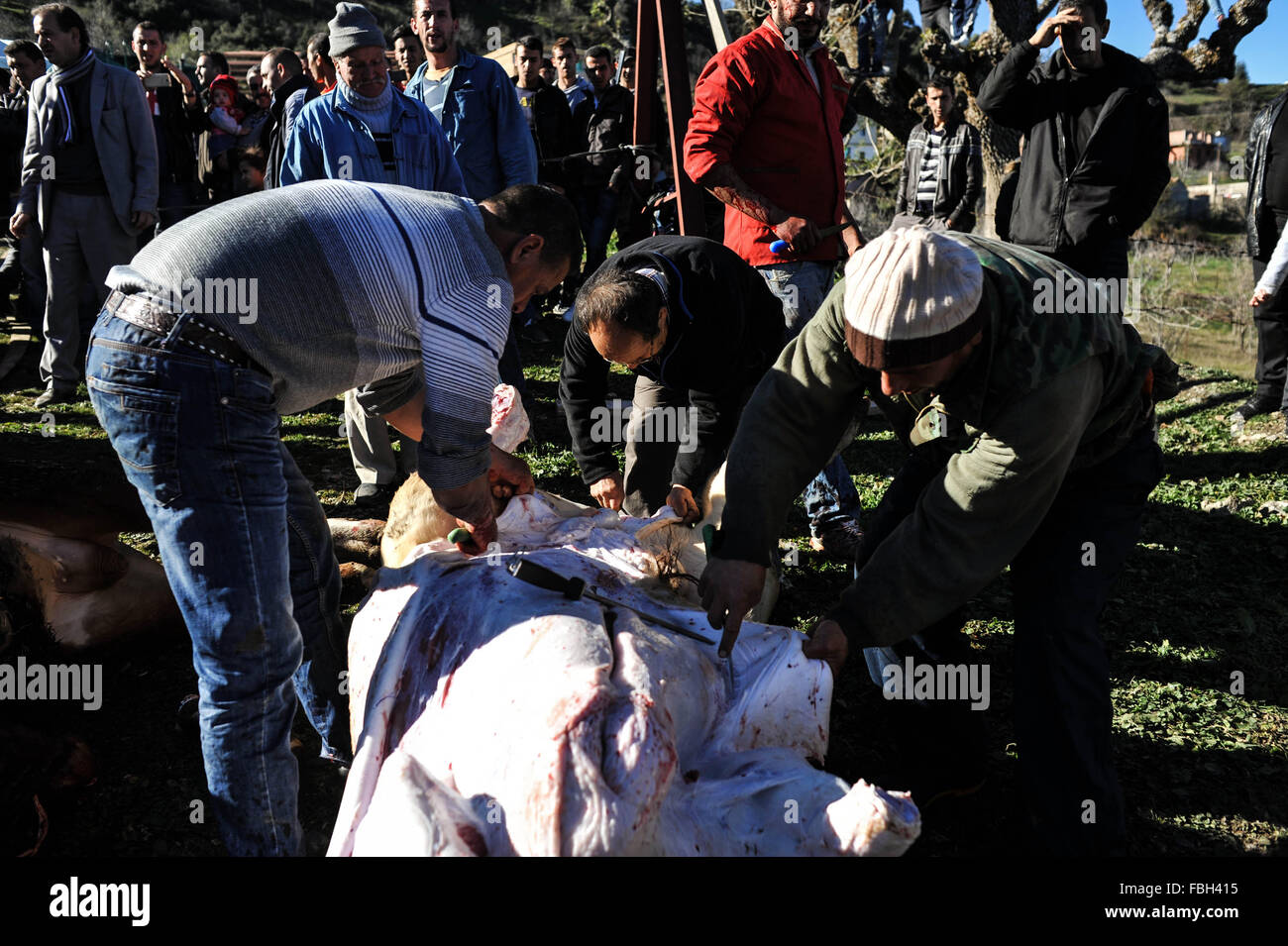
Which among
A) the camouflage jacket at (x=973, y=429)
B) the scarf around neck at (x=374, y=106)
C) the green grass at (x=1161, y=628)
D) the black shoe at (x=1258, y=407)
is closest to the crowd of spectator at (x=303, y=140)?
the scarf around neck at (x=374, y=106)

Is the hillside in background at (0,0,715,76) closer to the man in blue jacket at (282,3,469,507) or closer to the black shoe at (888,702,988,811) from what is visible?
the man in blue jacket at (282,3,469,507)

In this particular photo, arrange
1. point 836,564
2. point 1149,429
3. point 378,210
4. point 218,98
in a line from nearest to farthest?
1. point 378,210
2. point 1149,429
3. point 836,564
4. point 218,98

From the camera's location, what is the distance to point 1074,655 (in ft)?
9.41

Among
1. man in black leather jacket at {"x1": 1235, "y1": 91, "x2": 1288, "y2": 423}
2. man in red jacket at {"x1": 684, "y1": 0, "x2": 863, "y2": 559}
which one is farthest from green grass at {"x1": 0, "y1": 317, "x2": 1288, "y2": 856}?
man in red jacket at {"x1": 684, "y1": 0, "x2": 863, "y2": 559}

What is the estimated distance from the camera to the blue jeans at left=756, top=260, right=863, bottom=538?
4.92 metres

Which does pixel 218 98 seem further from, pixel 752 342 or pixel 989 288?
pixel 989 288

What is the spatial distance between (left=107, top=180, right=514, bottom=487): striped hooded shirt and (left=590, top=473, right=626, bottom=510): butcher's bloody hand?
1582mm

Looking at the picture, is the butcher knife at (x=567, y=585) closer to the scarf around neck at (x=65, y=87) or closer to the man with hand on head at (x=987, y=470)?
the man with hand on head at (x=987, y=470)

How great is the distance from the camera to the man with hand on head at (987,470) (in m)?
2.50

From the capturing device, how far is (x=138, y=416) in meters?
2.46

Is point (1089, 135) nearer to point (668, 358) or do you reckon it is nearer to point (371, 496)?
point (668, 358)

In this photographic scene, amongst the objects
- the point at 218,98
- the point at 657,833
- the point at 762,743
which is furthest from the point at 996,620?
the point at 218,98

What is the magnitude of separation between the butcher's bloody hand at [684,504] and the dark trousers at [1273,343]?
16.9 ft

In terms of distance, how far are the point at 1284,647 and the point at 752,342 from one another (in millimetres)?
2799
